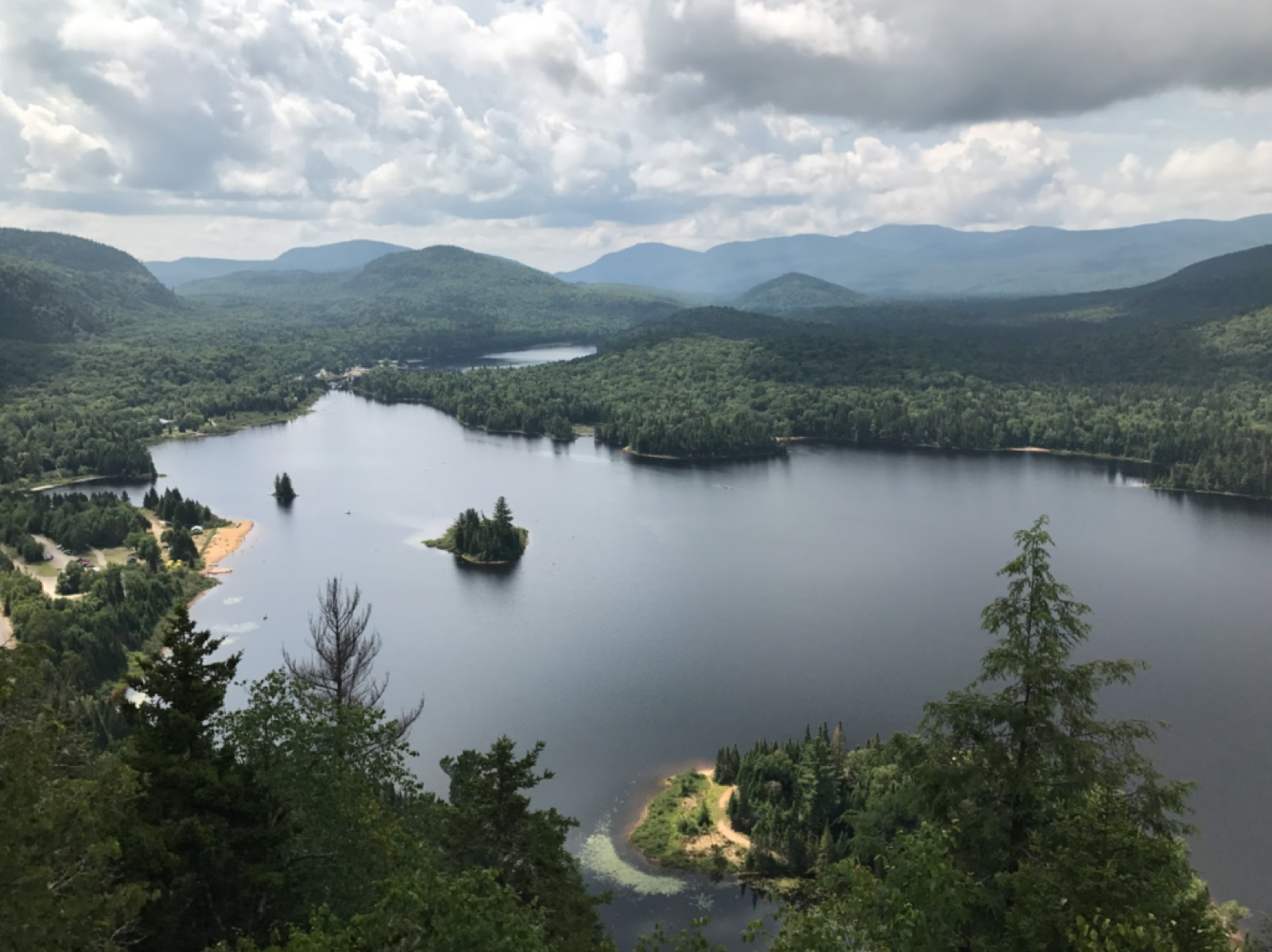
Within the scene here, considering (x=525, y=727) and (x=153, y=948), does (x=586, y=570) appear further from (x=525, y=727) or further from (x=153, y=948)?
(x=153, y=948)

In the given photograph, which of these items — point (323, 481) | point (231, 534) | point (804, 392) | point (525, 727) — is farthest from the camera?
point (804, 392)

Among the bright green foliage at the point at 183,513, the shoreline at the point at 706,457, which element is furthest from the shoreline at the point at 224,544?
the shoreline at the point at 706,457

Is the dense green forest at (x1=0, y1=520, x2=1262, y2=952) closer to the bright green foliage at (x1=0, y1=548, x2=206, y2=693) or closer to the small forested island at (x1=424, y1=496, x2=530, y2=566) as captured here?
the bright green foliage at (x1=0, y1=548, x2=206, y2=693)

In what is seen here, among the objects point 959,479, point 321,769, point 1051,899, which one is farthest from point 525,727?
point 959,479

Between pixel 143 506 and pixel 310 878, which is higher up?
pixel 310 878

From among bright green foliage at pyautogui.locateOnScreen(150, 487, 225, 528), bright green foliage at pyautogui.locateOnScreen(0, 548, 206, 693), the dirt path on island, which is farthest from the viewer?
bright green foliage at pyautogui.locateOnScreen(150, 487, 225, 528)

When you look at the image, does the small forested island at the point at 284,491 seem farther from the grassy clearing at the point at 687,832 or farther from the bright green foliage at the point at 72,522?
the grassy clearing at the point at 687,832

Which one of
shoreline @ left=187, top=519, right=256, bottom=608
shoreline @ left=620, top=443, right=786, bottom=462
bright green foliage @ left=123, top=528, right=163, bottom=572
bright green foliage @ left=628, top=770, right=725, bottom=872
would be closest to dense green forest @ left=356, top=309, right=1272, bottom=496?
shoreline @ left=620, top=443, right=786, bottom=462
